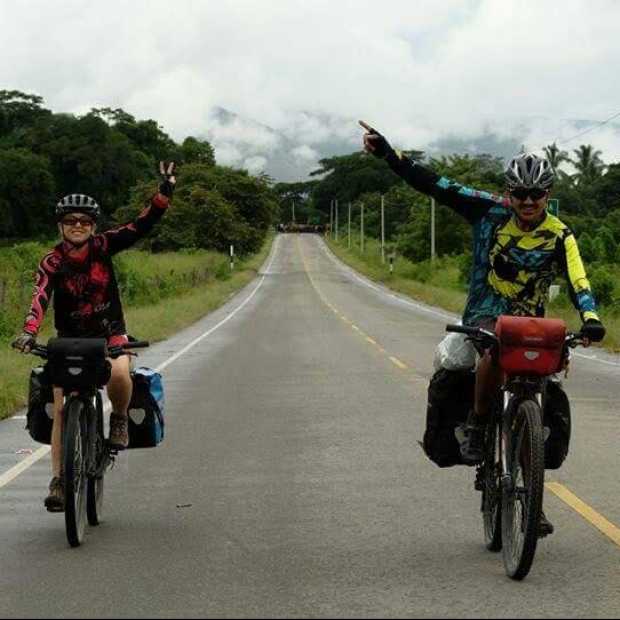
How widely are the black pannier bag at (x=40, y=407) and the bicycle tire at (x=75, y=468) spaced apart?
0.34 meters

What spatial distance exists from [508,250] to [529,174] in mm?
413

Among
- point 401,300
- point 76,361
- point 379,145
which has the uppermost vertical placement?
point 379,145

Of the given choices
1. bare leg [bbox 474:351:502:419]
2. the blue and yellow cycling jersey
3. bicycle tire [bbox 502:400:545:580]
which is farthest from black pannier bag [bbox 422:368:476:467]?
bicycle tire [bbox 502:400:545:580]

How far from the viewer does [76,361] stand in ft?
19.0

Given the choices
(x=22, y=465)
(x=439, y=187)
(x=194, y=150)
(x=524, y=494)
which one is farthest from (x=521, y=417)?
(x=194, y=150)

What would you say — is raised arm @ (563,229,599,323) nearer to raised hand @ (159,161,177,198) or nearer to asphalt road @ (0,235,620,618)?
asphalt road @ (0,235,620,618)

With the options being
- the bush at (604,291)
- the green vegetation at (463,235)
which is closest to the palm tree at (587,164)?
the green vegetation at (463,235)

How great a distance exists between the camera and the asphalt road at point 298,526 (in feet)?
15.7

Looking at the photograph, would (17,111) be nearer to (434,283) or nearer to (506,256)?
(434,283)

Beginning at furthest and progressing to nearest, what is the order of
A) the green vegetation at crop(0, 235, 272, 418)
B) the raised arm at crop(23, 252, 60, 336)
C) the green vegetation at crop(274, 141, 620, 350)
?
the green vegetation at crop(274, 141, 620, 350)
the green vegetation at crop(0, 235, 272, 418)
the raised arm at crop(23, 252, 60, 336)

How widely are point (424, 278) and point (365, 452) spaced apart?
4962 cm

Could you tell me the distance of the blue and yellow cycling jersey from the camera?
549cm

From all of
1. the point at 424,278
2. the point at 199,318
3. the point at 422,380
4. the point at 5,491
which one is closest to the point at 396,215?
the point at 424,278

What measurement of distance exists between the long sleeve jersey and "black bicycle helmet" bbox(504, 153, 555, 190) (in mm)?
→ 2301
